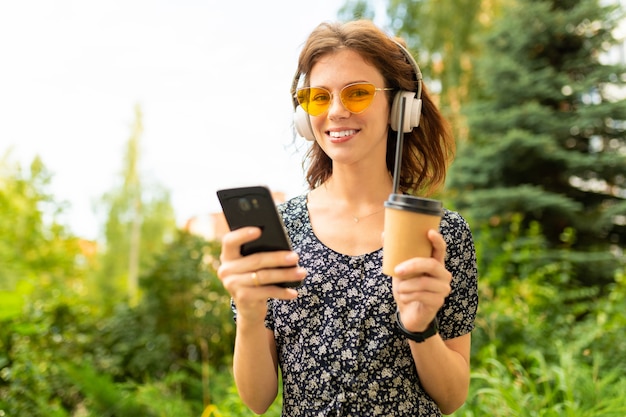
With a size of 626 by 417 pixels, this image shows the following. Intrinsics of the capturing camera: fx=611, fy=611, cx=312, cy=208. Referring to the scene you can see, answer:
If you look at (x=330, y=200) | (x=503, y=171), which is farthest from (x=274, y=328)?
(x=503, y=171)

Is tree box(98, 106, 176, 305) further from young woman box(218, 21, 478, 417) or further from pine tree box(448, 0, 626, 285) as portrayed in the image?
young woman box(218, 21, 478, 417)

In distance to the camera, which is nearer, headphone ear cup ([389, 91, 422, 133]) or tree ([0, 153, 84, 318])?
headphone ear cup ([389, 91, 422, 133])

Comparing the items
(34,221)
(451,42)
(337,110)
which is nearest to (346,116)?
(337,110)

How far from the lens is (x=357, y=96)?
1374 mm

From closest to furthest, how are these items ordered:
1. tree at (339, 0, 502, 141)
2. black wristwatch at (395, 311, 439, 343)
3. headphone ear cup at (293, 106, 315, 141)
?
1. black wristwatch at (395, 311, 439, 343)
2. headphone ear cup at (293, 106, 315, 141)
3. tree at (339, 0, 502, 141)

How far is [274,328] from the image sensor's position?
1452 mm

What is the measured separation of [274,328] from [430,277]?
529 millimetres

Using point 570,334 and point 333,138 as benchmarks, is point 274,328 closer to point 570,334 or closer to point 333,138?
point 333,138

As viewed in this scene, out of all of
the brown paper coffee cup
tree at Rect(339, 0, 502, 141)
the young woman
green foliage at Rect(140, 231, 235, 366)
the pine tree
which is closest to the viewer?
the brown paper coffee cup

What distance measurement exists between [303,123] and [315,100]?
0.41 feet

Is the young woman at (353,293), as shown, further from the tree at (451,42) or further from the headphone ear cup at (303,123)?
the tree at (451,42)

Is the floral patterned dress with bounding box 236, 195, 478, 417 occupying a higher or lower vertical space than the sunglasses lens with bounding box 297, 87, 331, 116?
lower

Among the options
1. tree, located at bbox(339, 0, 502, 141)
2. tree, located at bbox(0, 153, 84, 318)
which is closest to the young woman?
tree, located at bbox(339, 0, 502, 141)

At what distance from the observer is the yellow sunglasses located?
1367 millimetres
